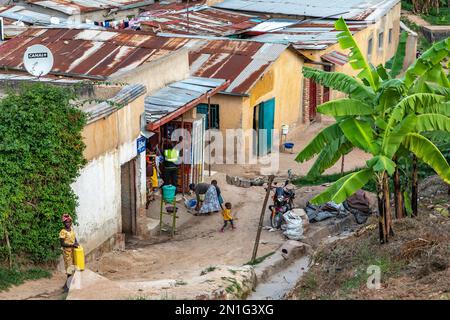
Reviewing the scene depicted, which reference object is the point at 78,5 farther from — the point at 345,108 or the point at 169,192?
the point at 345,108

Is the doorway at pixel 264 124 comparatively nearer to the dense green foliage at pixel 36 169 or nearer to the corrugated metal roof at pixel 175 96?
the corrugated metal roof at pixel 175 96

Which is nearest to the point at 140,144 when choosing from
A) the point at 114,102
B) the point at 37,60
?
the point at 114,102

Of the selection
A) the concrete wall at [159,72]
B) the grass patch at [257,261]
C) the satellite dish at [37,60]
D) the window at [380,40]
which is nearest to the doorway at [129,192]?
the concrete wall at [159,72]

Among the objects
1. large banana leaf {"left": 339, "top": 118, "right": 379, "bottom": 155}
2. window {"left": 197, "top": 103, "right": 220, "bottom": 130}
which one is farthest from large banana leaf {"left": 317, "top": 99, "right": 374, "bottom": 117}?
window {"left": 197, "top": 103, "right": 220, "bottom": 130}

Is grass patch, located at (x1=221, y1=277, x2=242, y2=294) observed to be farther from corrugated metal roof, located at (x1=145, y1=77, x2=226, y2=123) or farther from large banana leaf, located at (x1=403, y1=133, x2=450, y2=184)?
corrugated metal roof, located at (x1=145, y1=77, x2=226, y2=123)

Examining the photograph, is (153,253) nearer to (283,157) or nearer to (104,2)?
(283,157)

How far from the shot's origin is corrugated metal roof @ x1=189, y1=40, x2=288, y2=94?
22.9 metres

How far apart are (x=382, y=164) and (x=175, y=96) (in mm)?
8311

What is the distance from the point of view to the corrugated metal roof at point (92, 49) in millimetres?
21266

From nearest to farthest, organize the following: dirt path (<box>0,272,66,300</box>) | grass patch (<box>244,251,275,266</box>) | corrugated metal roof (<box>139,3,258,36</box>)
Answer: dirt path (<box>0,272,66,300</box>) < grass patch (<box>244,251,275,266</box>) < corrugated metal roof (<box>139,3,258,36</box>)

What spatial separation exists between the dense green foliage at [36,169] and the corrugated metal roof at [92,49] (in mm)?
6285

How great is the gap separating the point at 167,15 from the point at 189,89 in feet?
42.6

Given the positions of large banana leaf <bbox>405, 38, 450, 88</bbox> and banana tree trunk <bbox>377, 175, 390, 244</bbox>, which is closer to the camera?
large banana leaf <bbox>405, 38, 450, 88</bbox>
